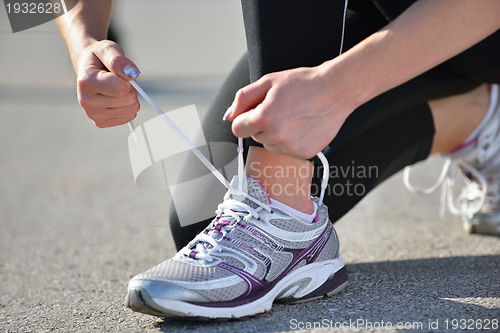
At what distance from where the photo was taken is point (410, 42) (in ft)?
2.52

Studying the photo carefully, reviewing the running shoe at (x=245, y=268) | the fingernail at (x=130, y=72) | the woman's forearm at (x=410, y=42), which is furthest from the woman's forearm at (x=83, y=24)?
the woman's forearm at (x=410, y=42)

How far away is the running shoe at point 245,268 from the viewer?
84 cm

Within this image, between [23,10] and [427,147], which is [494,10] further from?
[23,10]

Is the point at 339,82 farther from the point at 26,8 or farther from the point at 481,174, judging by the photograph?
the point at 26,8

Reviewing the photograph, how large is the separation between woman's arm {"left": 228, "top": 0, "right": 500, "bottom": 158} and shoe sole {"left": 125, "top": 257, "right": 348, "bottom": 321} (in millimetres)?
319

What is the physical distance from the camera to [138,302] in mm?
819

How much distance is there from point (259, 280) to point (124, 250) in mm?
820

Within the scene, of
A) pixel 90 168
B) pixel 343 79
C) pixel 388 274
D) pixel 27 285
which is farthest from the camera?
pixel 90 168

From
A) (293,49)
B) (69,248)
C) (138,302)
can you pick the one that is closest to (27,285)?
(69,248)

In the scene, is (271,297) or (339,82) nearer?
(339,82)

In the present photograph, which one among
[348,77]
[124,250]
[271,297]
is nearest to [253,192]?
[271,297]

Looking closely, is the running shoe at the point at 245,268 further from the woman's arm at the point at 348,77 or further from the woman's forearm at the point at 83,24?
the woman's forearm at the point at 83,24

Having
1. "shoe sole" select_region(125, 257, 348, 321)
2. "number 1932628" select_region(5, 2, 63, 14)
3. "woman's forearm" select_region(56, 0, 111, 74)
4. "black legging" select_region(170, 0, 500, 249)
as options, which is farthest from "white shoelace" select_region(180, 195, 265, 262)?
"number 1932628" select_region(5, 2, 63, 14)

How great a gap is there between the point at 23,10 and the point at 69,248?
32.6 inches
